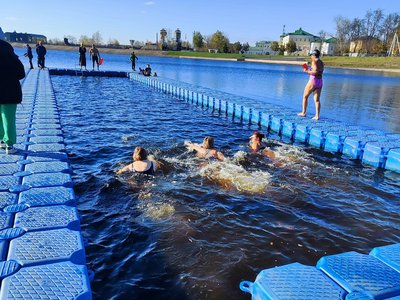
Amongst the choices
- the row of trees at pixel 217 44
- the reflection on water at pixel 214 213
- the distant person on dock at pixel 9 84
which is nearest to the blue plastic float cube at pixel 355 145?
the reflection on water at pixel 214 213

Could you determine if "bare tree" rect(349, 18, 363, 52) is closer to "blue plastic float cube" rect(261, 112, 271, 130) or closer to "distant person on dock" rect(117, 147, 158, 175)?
"blue plastic float cube" rect(261, 112, 271, 130)

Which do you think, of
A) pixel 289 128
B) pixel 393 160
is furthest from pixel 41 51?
Result: pixel 393 160

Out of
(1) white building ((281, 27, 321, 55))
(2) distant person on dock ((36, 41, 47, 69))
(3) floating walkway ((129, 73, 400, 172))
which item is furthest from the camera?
(1) white building ((281, 27, 321, 55))

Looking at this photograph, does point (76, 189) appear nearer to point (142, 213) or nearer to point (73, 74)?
point (142, 213)

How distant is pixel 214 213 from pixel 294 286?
2.99 m

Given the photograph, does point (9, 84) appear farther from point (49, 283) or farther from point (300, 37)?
point (300, 37)

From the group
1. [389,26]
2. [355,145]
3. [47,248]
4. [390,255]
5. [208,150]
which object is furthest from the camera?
[389,26]

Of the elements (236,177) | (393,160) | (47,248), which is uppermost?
(47,248)

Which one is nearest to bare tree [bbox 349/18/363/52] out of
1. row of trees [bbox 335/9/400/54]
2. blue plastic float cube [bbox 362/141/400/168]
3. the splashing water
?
row of trees [bbox 335/9/400/54]

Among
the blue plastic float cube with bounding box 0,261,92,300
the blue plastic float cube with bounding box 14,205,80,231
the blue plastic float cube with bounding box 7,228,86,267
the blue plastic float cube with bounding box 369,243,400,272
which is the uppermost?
the blue plastic float cube with bounding box 14,205,80,231

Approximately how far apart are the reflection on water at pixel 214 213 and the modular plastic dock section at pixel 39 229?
794 mm

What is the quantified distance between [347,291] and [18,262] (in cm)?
343

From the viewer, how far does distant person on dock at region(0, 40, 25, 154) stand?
5.75m

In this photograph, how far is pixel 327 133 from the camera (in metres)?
10.5
